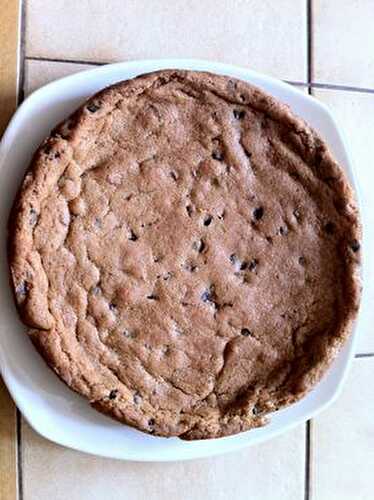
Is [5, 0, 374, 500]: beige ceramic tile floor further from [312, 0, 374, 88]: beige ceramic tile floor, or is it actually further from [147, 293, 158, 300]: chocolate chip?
[147, 293, 158, 300]: chocolate chip

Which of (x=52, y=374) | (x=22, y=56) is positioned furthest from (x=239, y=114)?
(x=52, y=374)

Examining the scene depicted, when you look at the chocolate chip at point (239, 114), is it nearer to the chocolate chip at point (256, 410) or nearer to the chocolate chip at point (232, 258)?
the chocolate chip at point (232, 258)

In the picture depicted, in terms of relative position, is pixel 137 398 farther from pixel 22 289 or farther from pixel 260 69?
pixel 260 69

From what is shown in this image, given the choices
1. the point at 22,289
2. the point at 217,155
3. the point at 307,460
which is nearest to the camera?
the point at 22,289

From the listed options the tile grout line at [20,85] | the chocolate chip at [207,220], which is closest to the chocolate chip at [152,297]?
the chocolate chip at [207,220]

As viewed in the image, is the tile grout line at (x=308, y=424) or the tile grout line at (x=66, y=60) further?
the tile grout line at (x=308, y=424)

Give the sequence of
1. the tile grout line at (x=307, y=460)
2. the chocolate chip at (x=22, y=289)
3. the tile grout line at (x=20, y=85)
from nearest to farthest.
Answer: the chocolate chip at (x=22, y=289) < the tile grout line at (x=20, y=85) < the tile grout line at (x=307, y=460)
